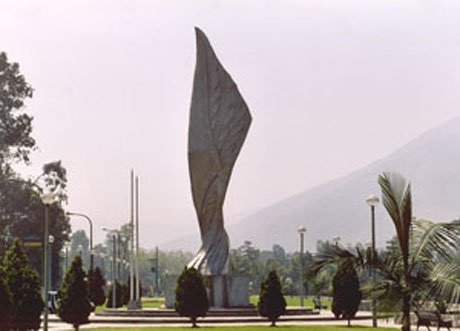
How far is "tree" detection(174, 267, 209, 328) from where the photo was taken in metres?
29.7

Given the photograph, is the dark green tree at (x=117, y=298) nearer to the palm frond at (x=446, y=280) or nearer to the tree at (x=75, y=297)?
the tree at (x=75, y=297)

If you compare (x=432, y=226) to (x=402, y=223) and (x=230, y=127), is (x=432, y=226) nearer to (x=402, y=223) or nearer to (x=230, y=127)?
(x=402, y=223)

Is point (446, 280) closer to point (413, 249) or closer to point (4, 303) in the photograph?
point (413, 249)

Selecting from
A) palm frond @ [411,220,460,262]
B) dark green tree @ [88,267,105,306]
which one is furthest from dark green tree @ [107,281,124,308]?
palm frond @ [411,220,460,262]

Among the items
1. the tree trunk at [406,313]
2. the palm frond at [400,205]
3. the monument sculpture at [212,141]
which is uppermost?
the monument sculpture at [212,141]

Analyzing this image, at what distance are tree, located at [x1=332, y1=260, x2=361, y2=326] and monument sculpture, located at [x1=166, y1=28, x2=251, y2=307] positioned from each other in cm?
842

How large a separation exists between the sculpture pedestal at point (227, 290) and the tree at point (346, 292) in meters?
7.02

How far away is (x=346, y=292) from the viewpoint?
100 feet

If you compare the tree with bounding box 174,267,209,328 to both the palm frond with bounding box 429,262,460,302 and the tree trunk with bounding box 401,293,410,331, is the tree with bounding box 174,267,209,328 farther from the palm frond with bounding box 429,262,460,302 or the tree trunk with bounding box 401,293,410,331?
the palm frond with bounding box 429,262,460,302

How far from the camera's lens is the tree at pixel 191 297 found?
2966 cm

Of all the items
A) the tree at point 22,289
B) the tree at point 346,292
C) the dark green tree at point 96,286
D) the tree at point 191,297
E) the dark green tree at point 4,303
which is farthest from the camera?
the dark green tree at point 96,286

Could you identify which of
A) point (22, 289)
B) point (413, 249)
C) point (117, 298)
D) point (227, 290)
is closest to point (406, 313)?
point (413, 249)

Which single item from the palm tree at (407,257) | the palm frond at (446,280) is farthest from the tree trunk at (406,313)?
the palm frond at (446,280)

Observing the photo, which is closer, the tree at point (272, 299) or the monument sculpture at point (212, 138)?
the tree at point (272, 299)
